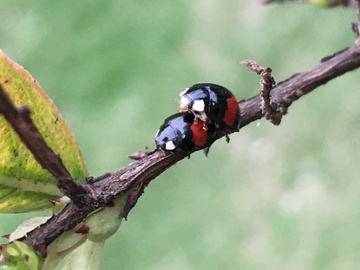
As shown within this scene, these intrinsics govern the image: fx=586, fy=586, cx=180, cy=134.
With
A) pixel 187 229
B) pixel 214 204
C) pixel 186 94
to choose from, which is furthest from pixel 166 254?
pixel 186 94

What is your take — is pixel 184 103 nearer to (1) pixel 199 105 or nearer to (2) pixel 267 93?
(1) pixel 199 105

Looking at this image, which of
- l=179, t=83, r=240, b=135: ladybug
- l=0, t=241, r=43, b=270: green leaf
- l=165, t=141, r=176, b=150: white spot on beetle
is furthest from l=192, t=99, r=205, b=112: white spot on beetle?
l=0, t=241, r=43, b=270: green leaf

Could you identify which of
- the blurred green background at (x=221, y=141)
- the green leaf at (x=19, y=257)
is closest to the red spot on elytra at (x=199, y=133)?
the green leaf at (x=19, y=257)

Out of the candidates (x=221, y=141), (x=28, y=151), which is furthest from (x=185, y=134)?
(x=221, y=141)

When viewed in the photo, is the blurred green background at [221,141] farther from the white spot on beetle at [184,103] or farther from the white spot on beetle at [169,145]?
the white spot on beetle at [169,145]

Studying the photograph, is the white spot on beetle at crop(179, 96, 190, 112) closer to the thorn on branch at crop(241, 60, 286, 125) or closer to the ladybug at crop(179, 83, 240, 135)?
the ladybug at crop(179, 83, 240, 135)

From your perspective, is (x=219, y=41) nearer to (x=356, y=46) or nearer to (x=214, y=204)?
(x=214, y=204)
